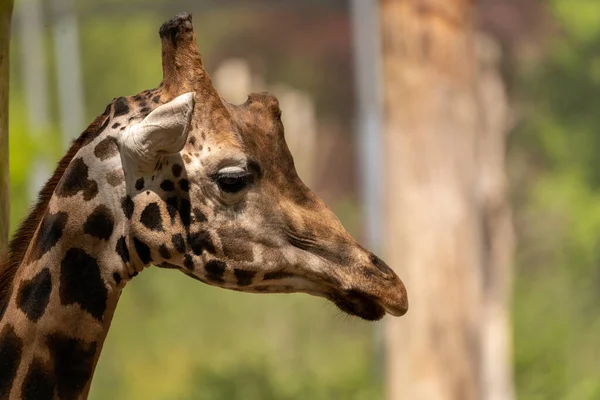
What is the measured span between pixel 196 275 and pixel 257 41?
969cm

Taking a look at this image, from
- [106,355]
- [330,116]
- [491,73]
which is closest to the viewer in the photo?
[106,355]

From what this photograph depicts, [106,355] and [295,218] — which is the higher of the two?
[295,218]

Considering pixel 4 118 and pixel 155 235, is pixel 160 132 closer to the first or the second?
Answer: pixel 155 235

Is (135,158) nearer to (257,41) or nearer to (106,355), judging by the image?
(106,355)

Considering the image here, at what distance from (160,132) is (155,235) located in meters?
0.26

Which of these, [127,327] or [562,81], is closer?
[127,327]

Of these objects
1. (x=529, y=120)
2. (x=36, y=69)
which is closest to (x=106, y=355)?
(x=36, y=69)

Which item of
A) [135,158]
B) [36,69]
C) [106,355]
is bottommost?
[106,355]

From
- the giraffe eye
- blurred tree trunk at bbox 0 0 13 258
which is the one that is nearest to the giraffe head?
the giraffe eye

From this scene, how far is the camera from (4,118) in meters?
3.89

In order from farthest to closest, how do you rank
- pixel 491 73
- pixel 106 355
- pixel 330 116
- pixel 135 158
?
pixel 330 116
pixel 491 73
pixel 106 355
pixel 135 158

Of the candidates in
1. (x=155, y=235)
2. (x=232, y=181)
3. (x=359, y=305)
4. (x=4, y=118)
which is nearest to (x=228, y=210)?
(x=232, y=181)

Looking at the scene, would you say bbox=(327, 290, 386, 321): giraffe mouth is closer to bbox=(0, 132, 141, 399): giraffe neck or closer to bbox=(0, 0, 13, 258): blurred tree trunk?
bbox=(0, 132, 141, 399): giraffe neck

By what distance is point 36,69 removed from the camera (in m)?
10.6
